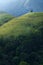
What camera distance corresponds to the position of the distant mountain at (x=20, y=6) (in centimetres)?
15650

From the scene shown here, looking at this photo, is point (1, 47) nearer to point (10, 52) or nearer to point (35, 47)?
point (10, 52)

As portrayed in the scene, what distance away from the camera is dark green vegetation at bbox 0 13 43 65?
51469mm

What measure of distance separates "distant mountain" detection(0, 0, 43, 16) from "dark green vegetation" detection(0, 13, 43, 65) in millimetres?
83897

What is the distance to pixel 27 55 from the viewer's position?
52.3 m

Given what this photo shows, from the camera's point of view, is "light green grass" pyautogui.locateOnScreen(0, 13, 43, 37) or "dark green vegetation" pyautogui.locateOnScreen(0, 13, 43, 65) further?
"light green grass" pyautogui.locateOnScreen(0, 13, 43, 37)

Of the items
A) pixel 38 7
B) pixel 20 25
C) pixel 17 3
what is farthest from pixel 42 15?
pixel 17 3

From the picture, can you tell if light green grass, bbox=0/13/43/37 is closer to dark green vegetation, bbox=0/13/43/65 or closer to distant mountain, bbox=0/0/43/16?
dark green vegetation, bbox=0/13/43/65

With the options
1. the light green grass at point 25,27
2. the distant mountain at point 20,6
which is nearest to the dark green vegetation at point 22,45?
the light green grass at point 25,27

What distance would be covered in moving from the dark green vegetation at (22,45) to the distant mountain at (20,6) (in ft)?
275

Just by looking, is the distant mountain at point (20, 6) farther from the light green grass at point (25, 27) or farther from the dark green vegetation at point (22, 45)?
the dark green vegetation at point (22, 45)

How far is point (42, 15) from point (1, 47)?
3530 cm

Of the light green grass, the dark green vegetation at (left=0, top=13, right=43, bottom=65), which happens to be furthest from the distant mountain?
the dark green vegetation at (left=0, top=13, right=43, bottom=65)

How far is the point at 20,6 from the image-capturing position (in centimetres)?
16762

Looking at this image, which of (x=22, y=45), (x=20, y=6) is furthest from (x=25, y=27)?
(x=20, y=6)
